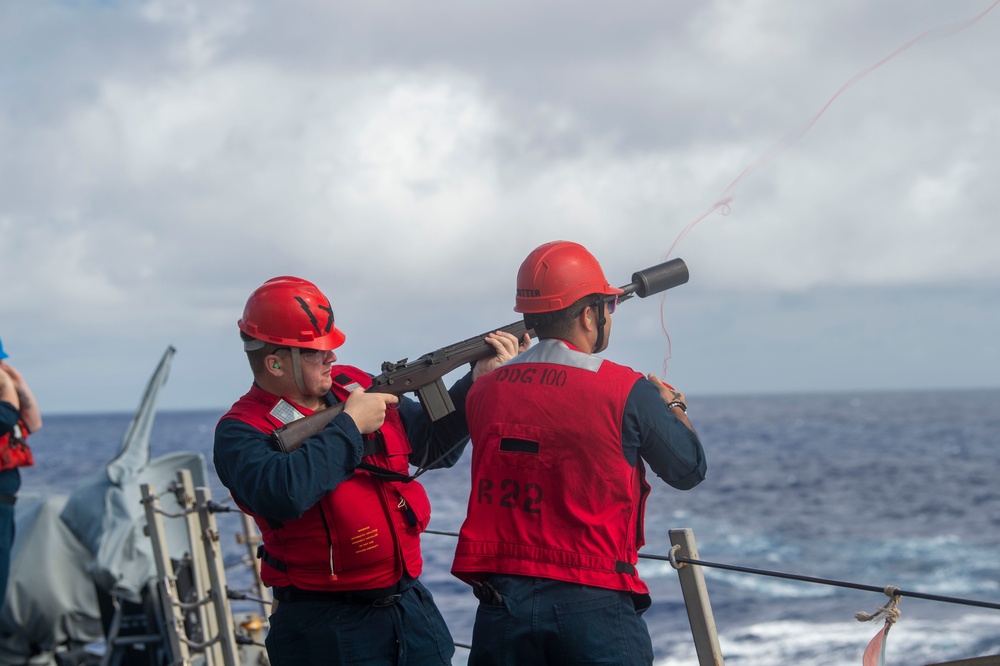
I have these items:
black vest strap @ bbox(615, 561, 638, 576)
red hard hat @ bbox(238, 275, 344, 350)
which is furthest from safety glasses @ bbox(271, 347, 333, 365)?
black vest strap @ bbox(615, 561, 638, 576)

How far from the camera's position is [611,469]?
2977mm

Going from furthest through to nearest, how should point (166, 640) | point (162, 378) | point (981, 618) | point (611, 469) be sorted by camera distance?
point (981, 618) < point (162, 378) < point (166, 640) < point (611, 469)

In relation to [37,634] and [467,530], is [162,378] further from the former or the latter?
[467,530]

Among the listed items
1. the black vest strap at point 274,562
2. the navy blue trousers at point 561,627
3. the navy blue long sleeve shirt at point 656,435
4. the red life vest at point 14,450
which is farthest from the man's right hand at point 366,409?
the red life vest at point 14,450

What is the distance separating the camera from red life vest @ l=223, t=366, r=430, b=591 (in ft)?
10.6

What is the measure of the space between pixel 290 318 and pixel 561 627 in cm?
129

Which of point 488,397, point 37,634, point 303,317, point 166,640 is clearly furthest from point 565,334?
point 37,634

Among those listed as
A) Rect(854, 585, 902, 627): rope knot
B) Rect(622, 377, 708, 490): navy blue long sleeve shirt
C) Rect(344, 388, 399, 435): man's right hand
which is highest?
Rect(344, 388, 399, 435): man's right hand

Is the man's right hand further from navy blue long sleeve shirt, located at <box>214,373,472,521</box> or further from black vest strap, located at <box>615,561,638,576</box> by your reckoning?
black vest strap, located at <box>615,561,638,576</box>

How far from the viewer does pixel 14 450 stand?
21.9 ft

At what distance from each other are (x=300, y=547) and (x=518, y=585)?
0.72 metres

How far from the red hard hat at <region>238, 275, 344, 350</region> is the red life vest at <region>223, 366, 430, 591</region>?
0.67 feet

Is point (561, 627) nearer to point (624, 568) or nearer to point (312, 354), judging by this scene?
point (624, 568)

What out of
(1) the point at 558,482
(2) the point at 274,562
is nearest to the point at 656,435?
(1) the point at 558,482
